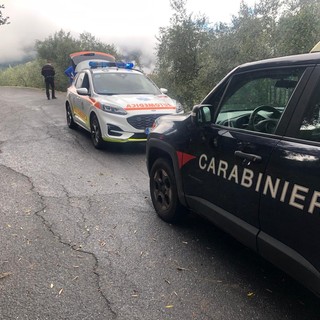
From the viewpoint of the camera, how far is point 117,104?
6.89m

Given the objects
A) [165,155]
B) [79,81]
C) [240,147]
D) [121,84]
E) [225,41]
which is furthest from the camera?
[225,41]

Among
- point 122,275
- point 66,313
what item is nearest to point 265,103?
point 122,275

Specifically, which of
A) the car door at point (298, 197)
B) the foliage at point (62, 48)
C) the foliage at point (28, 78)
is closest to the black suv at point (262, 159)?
the car door at point (298, 197)

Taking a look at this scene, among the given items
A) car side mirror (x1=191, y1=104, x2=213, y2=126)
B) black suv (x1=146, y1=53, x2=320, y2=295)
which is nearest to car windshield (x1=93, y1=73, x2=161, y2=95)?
black suv (x1=146, y1=53, x2=320, y2=295)

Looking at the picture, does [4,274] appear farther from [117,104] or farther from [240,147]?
[117,104]

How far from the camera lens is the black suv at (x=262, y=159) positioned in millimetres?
2129

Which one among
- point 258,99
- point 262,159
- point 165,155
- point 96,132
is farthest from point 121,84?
point 262,159

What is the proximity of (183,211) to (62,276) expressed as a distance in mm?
1485

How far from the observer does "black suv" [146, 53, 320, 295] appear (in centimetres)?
213

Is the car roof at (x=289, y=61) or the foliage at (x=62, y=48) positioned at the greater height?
the foliage at (x=62, y=48)

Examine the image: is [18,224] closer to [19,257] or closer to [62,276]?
[19,257]

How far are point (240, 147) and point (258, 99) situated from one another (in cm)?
56

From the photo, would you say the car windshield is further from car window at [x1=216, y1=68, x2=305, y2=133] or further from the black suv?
car window at [x1=216, y1=68, x2=305, y2=133]

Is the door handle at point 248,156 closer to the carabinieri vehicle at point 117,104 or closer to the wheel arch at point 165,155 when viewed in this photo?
the wheel arch at point 165,155
